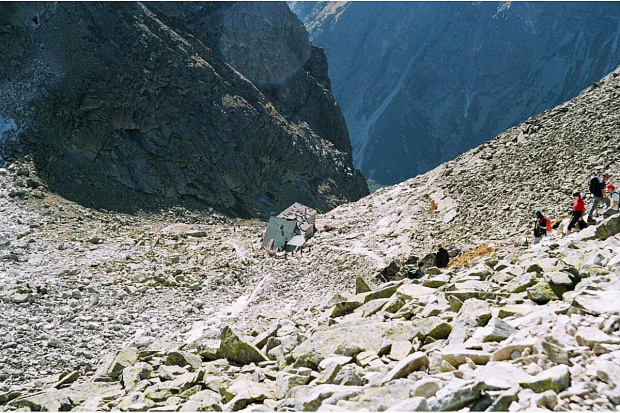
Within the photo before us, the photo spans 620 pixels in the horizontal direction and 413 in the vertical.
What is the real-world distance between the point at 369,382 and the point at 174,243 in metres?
37.3

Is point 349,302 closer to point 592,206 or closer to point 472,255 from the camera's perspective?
point 472,255

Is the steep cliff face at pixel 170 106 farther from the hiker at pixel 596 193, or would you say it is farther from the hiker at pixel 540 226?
the hiker at pixel 596 193

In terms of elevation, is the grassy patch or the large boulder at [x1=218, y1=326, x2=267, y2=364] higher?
the grassy patch

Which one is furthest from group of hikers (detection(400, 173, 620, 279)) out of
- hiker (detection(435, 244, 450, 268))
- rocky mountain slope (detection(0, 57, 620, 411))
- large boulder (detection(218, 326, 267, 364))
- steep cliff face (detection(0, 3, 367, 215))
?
steep cliff face (detection(0, 3, 367, 215))

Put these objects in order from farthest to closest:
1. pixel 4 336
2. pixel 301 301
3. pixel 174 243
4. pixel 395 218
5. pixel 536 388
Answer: pixel 174 243 < pixel 395 218 < pixel 301 301 < pixel 4 336 < pixel 536 388

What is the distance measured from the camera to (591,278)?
1212cm

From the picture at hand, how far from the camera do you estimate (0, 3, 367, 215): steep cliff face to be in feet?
216

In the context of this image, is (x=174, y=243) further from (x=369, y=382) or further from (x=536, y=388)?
(x=536, y=388)

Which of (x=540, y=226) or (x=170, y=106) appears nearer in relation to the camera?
(x=540, y=226)

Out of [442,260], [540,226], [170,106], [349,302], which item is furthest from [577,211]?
[170,106]

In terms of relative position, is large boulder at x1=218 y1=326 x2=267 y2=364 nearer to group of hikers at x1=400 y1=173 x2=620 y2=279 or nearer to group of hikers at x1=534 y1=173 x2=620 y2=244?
group of hikers at x1=400 y1=173 x2=620 y2=279

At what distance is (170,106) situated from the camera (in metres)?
81.8

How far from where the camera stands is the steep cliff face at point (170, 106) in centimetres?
6575

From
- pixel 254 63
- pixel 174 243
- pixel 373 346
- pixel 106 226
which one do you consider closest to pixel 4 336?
pixel 373 346
